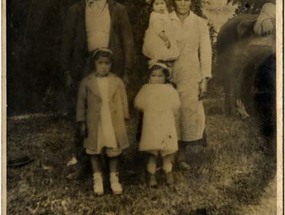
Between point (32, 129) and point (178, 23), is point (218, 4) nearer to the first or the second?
point (178, 23)

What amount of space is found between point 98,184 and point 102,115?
0.88 ft

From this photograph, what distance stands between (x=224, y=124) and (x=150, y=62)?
0.39 metres

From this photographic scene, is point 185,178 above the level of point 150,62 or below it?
below

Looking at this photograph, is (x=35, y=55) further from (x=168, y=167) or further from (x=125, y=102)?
(x=168, y=167)

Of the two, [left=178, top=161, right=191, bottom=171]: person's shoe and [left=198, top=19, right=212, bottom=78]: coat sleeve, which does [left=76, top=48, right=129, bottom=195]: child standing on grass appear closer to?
[left=178, top=161, right=191, bottom=171]: person's shoe

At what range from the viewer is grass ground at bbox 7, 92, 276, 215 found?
6.68 feet

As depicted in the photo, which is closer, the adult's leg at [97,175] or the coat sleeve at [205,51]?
the adult's leg at [97,175]

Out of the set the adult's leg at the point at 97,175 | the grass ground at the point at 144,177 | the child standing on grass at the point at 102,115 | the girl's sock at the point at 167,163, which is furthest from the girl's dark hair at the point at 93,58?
the girl's sock at the point at 167,163

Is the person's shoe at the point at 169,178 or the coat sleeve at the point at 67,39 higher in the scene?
the coat sleeve at the point at 67,39

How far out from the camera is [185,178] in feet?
6.97

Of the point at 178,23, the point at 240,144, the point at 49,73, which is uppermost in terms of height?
the point at 178,23

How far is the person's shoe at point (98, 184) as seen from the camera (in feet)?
6.77

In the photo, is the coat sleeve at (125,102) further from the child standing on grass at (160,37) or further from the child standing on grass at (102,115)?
the child standing on grass at (160,37)

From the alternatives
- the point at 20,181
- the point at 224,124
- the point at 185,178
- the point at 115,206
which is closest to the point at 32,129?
the point at 20,181
